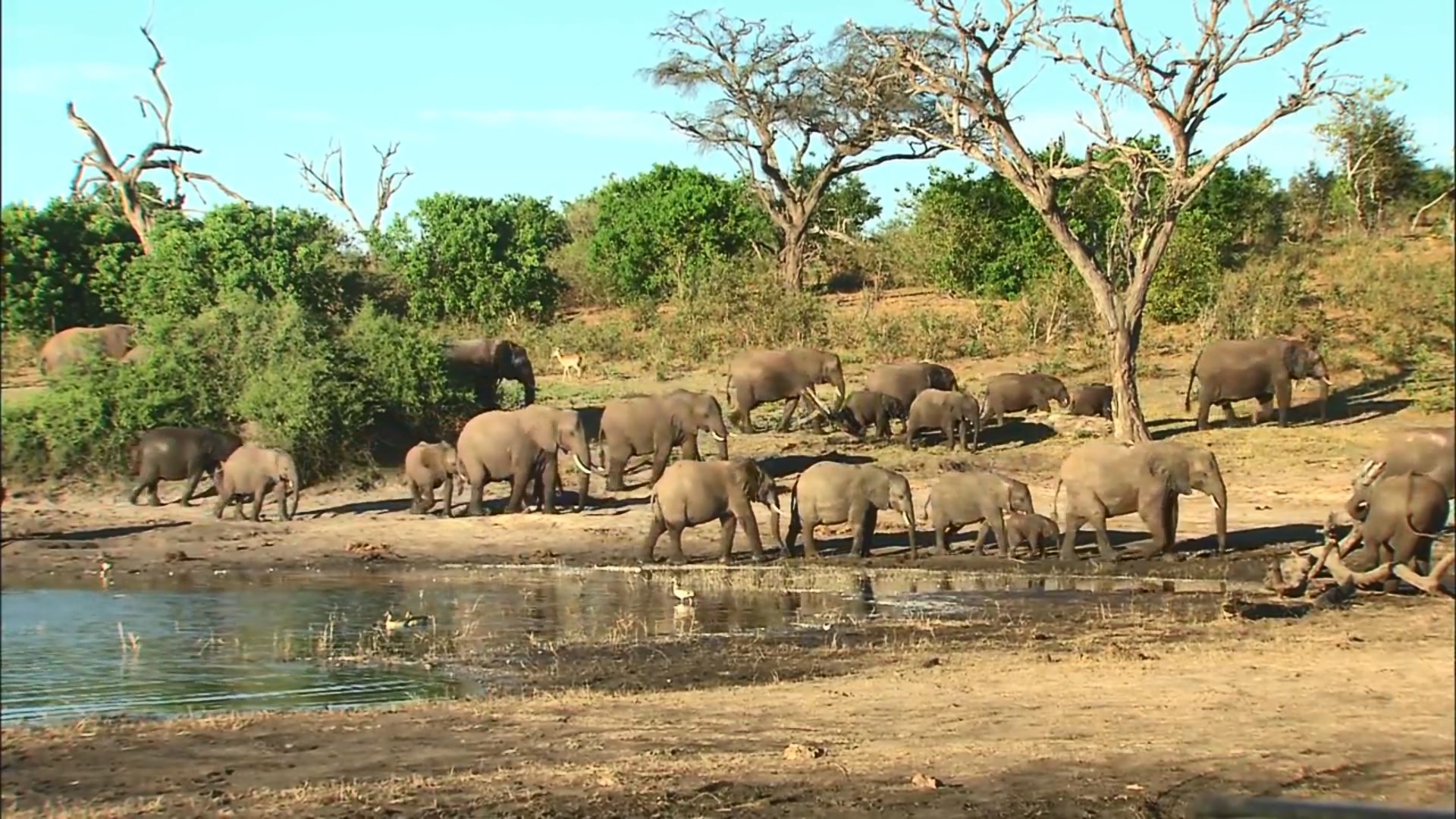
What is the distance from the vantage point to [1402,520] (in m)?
14.8

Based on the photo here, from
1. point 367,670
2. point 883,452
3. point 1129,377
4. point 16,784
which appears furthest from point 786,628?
point 1129,377

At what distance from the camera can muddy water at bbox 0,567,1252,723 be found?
37.3ft

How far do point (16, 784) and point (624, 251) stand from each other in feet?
138

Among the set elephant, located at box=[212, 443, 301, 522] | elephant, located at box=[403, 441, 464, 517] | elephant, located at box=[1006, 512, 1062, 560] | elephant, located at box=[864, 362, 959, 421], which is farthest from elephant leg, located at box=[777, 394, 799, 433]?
elephant, located at box=[1006, 512, 1062, 560]

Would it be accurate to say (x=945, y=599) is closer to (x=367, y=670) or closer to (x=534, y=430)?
(x=367, y=670)

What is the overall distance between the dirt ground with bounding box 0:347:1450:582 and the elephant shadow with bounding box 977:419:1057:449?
5cm

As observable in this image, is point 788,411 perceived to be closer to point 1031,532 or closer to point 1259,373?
point 1259,373

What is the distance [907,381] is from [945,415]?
89.3 inches

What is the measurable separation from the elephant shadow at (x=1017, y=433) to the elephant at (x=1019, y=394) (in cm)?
21

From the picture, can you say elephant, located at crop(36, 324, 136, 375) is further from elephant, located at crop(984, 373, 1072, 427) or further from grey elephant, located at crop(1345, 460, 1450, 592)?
grey elephant, located at crop(1345, 460, 1450, 592)

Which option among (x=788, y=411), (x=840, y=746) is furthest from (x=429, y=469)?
(x=840, y=746)

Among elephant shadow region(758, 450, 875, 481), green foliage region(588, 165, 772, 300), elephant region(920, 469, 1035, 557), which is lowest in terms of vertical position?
elephant region(920, 469, 1035, 557)

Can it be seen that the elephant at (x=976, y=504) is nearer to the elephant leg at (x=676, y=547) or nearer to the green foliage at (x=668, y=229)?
the elephant leg at (x=676, y=547)

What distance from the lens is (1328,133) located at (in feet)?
94.2
